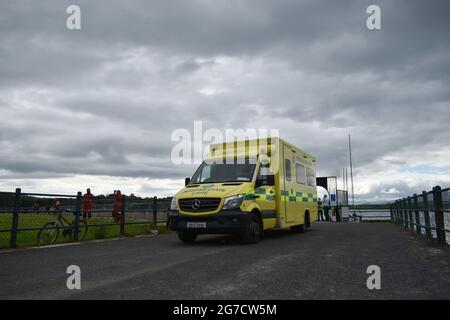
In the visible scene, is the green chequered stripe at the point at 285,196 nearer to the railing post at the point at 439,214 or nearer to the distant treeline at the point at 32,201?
the railing post at the point at 439,214

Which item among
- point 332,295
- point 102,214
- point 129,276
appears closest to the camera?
point 332,295

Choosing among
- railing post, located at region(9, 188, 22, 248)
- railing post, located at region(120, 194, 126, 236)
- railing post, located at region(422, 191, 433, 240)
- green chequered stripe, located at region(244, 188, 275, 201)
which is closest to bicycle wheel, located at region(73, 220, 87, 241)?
railing post, located at region(120, 194, 126, 236)

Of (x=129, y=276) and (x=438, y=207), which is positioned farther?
(x=438, y=207)

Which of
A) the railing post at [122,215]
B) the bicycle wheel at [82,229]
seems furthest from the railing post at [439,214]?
the bicycle wheel at [82,229]

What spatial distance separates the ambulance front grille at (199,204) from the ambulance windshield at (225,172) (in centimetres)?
99

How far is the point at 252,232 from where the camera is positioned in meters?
9.38

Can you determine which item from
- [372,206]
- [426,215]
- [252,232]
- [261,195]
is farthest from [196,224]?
[372,206]

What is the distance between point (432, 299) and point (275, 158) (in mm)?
6965

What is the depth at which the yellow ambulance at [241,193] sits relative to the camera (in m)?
8.91

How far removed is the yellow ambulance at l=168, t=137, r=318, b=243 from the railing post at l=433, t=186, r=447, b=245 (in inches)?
147

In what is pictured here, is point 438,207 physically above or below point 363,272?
above
